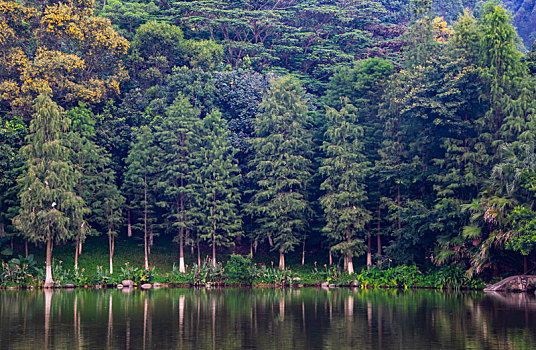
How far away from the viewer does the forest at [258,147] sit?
39.8m

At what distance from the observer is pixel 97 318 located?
74.6ft

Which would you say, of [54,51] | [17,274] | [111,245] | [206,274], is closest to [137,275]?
[111,245]

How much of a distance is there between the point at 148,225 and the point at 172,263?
10.1 feet

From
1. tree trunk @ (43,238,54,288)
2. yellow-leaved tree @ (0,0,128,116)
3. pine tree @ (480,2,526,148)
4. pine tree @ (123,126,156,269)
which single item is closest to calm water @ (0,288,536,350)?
tree trunk @ (43,238,54,288)

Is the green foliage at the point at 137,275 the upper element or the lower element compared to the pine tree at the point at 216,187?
lower

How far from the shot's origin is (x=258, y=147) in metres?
45.6

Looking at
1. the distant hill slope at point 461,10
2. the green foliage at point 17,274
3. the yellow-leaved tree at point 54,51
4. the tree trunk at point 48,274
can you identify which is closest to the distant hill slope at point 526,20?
the distant hill slope at point 461,10

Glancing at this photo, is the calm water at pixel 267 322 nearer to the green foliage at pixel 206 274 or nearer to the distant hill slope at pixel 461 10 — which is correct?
the green foliage at pixel 206 274

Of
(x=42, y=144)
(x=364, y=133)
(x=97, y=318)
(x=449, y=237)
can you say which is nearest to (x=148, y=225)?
(x=42, y=144)

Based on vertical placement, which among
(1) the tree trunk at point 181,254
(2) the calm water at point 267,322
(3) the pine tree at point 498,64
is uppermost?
(3) the pine tree at point 498,64

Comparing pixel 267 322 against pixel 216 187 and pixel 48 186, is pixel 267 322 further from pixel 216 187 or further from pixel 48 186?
pixel 48 186

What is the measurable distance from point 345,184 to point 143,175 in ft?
44.8

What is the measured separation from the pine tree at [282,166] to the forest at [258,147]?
0.46ft

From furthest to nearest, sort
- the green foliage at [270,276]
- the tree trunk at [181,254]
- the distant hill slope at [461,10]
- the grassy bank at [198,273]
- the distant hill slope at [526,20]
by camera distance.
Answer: the distant hill slope at [526,20] < the distant hill slope at [461,10] < the tree trunk at [181,254] < the green foliage at [270,276] < the grassy bank at [198,273]
